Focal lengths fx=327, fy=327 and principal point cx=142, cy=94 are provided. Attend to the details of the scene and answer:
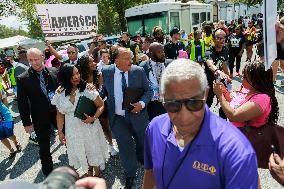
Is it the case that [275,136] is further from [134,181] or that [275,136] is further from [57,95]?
[57,95]

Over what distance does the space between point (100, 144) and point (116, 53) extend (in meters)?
1.35

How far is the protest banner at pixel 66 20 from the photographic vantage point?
941 cm

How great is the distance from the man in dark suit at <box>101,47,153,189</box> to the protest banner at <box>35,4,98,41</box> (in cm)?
549

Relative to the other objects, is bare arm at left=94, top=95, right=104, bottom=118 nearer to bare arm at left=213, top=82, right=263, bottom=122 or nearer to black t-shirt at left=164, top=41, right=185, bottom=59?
bare arm at left=213, top=82, right=263, bottom=122

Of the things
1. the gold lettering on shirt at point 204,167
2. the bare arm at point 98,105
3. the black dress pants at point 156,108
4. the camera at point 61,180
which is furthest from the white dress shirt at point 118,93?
the camera at point 61,180

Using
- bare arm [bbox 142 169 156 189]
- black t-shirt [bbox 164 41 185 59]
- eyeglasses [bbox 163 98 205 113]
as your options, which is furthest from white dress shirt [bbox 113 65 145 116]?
black t-shirt [bbox 164 41 185 59]

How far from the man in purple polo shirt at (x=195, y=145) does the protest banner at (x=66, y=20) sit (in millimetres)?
8146

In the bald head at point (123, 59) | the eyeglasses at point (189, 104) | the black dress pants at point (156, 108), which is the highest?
the bald head at point (123, 59)

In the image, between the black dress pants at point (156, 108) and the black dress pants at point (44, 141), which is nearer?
the black dress pants at point (44, 141)

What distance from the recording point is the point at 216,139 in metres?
1.76

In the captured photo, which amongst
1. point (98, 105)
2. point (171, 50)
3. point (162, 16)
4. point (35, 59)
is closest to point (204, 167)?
point (98, 105)

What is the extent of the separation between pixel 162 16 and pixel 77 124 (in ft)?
46.4

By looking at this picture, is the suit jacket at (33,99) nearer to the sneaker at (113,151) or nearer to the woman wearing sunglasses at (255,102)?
the sneaker at (113,151)

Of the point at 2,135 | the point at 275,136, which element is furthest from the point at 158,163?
the point at 2,135
